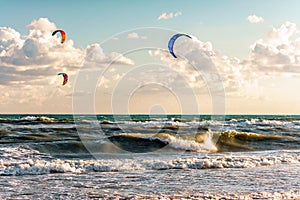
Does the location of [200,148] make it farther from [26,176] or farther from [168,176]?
[26,176]

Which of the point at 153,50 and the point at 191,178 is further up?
the point at 153,50

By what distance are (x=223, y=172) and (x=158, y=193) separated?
430 cm

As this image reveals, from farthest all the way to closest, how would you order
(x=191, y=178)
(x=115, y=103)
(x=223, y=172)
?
(x=115, y=103) → (x=223, y=172) → (x=191, y=178)

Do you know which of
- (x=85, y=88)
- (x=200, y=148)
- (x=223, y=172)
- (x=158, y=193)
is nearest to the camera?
(x=158, y=193)

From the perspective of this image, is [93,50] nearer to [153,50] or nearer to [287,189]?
[153,50]

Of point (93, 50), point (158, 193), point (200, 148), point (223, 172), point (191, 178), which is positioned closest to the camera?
point (158, 193)

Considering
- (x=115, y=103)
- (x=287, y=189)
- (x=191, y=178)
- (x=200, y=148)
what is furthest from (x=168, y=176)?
(x=200, y=148)

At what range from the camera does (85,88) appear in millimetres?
16812

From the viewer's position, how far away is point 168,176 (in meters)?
12.7

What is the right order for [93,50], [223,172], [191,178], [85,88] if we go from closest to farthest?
[191,178] → [223,172] → [85,88] → [93,50]

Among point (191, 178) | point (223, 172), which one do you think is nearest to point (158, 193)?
point (191, 178)

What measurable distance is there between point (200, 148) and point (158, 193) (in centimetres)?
1300

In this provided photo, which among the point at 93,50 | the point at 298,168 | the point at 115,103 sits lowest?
the point at 298,168

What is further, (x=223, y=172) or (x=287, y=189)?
(x=223, y=172)
